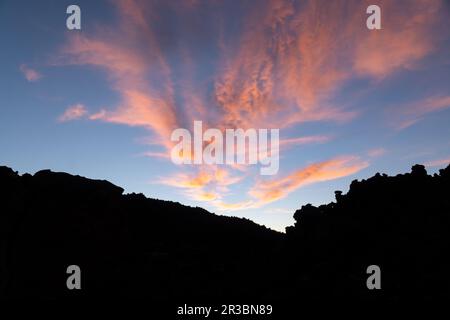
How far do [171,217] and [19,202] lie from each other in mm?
34135

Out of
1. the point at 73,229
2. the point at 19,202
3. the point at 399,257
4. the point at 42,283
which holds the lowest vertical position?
the point at 42,283

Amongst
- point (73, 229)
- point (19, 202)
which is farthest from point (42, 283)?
point (19, 202)

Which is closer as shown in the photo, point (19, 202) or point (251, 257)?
point (19, 202)

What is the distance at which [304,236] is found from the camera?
32844 millimetres

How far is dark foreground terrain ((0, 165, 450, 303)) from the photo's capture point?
80.4 ft

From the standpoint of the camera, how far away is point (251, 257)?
136ft

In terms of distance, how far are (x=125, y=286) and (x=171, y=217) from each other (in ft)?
102

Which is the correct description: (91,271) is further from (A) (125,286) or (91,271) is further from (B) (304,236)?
(B) (304,236)

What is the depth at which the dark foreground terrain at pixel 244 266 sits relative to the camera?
24.5 m

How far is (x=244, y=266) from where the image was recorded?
36469mm
